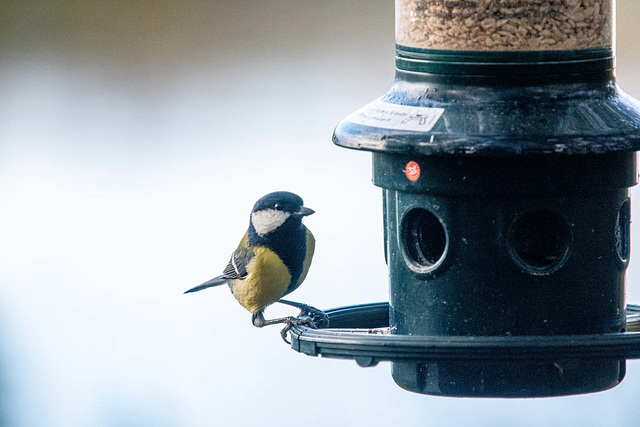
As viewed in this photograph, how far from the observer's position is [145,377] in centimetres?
837

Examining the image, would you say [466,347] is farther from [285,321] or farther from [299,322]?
[285,321]

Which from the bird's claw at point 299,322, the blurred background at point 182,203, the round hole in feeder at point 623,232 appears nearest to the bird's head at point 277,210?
the bird's claw at point 299,322

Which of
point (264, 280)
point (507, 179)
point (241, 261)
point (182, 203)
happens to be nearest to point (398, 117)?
point (507, 179)

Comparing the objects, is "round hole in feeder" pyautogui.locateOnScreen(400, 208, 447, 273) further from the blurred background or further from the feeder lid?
the blurred background

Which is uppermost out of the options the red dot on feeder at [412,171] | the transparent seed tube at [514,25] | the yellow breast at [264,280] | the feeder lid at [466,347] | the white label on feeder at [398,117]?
the transparent seed tube at [514,25]

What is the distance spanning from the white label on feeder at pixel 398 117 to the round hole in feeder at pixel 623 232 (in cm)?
71

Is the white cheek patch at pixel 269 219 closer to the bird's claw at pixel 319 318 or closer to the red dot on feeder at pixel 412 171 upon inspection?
the bird's claw at pixel 319 318

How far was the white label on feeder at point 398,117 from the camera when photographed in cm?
379

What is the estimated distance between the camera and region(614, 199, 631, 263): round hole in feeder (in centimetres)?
400

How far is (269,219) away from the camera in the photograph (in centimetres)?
511

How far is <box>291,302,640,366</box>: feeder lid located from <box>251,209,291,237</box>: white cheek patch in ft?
4.38

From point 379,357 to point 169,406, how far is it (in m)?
4.67

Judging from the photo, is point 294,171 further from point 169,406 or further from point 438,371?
point 438,371

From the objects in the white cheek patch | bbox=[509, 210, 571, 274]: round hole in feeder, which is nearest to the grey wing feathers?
the white cheek patch
